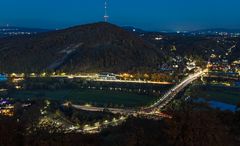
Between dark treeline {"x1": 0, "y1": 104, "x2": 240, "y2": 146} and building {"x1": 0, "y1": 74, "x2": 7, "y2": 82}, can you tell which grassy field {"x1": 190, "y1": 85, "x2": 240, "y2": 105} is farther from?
dark treeline {"x1": 0, "y1": 104, "x2": 240, "y2": 146}

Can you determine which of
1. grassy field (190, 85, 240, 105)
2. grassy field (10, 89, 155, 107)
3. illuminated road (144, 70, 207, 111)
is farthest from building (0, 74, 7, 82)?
grassy field (190, 85, 240, 105)

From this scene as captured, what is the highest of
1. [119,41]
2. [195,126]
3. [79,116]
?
[119,41]

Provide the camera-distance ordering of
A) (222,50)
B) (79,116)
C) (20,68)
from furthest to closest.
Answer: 1. (222,50)
2. (20,68)
3. (79,116)

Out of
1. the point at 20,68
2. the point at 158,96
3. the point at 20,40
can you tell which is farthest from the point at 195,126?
the point at 20,40

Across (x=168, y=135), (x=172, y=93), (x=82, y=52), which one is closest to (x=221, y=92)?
(x=172, y=93)

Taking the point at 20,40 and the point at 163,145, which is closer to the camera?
the point at 163,145

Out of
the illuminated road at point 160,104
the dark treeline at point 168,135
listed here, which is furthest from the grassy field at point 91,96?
the dark treeline at point 168,135

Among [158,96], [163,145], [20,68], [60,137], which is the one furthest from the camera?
[20,68]

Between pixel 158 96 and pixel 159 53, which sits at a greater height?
pixel 159 53

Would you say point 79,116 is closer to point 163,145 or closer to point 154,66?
point 163,145
